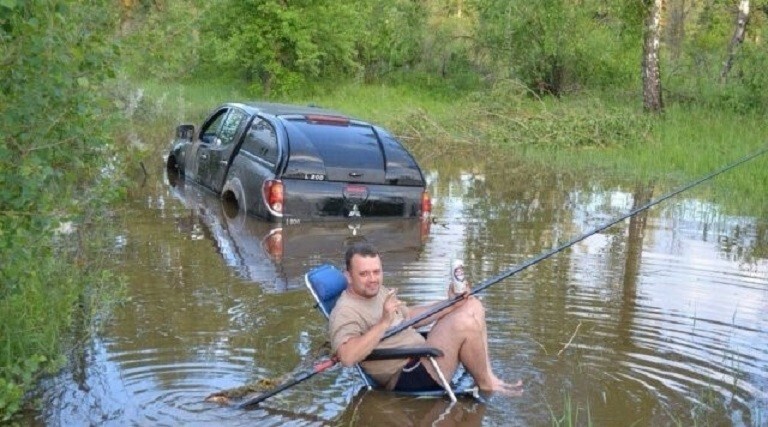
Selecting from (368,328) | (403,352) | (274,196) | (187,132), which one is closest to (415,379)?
(403,352)

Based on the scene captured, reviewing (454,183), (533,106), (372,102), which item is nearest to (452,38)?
(372,102)

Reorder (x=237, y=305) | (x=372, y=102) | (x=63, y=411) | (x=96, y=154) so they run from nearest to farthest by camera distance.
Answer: (x=63, y=411), (x=96, y=154), (x=237, y=305), (x=372, y=102)

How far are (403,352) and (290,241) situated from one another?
5296 millimetres

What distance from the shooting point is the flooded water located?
652cm

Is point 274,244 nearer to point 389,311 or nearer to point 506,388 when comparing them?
point 506,388

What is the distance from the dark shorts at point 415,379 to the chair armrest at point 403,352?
221 millimetres

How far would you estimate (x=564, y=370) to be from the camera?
737 cm

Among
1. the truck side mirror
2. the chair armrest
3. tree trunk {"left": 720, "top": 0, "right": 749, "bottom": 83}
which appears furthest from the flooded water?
tree trunk {"left": 720, "top": 0, "right": 749, "bottom": 83}

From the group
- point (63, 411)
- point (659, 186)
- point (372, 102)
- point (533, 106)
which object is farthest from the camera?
point (372, 102)

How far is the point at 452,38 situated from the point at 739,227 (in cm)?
2262

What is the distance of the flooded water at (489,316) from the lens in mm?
6520

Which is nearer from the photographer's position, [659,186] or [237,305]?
[237,305]

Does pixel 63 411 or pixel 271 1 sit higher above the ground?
pixel 271 1

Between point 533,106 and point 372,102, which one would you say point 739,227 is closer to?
point 533,106
